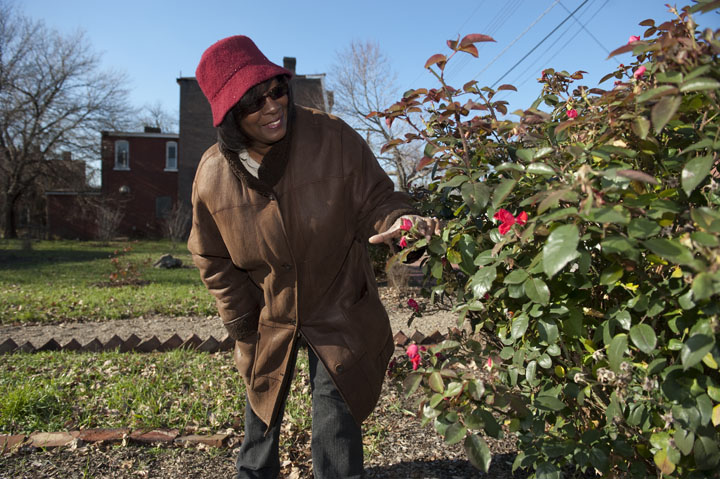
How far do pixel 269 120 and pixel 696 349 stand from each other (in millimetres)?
1570

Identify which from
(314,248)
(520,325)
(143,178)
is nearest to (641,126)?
(520,325)

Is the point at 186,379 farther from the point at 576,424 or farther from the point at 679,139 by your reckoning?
the point at 679,139

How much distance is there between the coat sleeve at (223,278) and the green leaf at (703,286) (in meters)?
1.83

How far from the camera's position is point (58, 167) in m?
26.7

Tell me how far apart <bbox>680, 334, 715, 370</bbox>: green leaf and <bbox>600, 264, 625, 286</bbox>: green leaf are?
22 centimetres

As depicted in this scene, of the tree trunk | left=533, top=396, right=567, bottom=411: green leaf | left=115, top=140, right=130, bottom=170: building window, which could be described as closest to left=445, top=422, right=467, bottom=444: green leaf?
left=533, top=396, right=567, bottom=411: green leaf

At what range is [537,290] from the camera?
127cm

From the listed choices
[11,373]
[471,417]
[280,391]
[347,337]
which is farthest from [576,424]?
[11,373]

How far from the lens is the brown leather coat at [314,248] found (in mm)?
2090

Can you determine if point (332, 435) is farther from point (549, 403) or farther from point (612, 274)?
point (612, 274)

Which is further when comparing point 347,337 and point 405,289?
point 405,289

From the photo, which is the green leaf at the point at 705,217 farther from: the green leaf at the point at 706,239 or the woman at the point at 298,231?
the woman at the point at 298,231

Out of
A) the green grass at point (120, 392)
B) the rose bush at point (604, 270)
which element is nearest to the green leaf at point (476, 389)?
the rose bush at point (604, 270)

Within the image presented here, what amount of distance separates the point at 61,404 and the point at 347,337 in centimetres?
236
